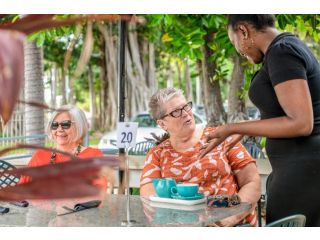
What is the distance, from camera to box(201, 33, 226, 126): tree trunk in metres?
5.90

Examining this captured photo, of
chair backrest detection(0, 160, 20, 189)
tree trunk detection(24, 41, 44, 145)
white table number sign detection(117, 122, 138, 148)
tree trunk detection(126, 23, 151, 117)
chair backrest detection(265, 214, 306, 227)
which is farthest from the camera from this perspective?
tree trunk detection(126, 23, 151, 117)

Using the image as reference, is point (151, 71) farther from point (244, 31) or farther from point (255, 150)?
point (244, 31)

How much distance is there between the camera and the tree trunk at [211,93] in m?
5.90

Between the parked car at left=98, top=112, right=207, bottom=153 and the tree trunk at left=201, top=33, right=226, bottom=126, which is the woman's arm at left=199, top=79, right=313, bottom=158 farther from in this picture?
the parked car at left=98, top=112, right=207, bottom=153

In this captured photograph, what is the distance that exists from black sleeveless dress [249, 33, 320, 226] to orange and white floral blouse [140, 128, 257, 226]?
510 mm

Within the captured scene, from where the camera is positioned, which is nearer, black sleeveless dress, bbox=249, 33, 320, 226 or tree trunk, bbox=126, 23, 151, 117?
black sleeveless dress, bbox=249, 33, 320, 226

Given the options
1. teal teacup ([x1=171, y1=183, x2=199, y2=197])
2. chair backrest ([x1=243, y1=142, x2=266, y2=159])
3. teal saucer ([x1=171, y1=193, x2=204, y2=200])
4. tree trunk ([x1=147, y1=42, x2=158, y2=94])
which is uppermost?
tree trunk ([x1=147, y1=42, x2=158, y2=94])

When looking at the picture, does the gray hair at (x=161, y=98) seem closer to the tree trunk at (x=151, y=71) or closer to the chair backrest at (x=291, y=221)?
the chair backrest at (x=291, y=221)

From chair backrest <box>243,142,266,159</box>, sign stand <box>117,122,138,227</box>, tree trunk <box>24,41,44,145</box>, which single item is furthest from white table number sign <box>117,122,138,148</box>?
tree trunk <box>24,41,44,145</box>

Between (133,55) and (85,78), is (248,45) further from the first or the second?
(85,78)

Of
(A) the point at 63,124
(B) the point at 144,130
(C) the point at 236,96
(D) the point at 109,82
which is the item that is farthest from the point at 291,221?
(D) the point at 109,82
